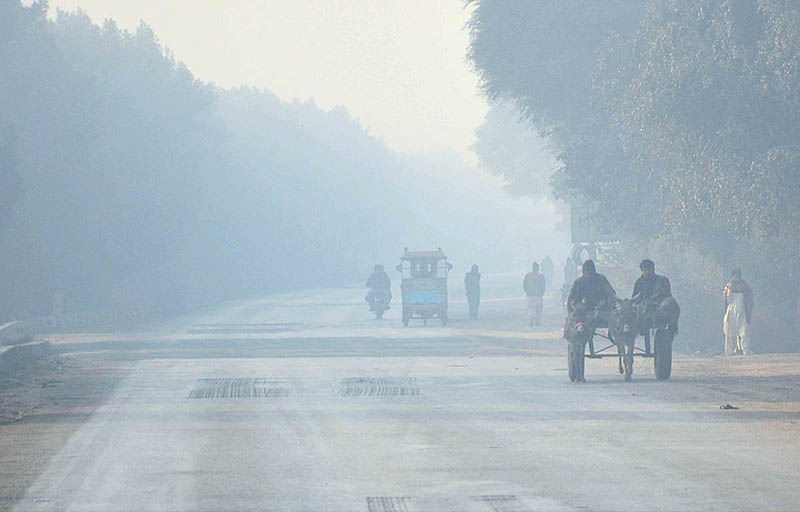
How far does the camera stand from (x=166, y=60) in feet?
284

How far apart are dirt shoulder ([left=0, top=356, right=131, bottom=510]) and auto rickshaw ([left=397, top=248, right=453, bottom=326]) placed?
708 inches

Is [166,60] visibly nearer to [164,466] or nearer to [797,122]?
[797,122]

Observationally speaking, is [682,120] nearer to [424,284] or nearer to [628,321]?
[628,321]

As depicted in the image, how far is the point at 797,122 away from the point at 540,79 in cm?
1386

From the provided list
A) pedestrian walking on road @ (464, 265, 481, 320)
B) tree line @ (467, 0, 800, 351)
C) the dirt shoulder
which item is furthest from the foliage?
the dirt shoulder

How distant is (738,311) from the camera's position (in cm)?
2878

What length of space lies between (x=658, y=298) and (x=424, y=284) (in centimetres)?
2675

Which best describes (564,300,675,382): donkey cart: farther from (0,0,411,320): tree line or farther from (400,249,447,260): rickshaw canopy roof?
(0,0,411,320): tree line

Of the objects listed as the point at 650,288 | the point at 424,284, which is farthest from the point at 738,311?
the point at 424,284

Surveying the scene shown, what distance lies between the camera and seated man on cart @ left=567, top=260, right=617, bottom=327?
20.7m

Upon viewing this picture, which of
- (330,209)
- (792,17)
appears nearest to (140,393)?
(792,17)

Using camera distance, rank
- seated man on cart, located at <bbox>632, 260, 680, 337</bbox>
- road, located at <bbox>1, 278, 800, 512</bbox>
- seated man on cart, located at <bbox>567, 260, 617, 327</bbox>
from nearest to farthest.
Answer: road, located at <bbox>1, 278, 800, 512</bbox> → seated man on cart, located at <bbox>632, 260, 680, 337</bbox> → seated man on cart, located at <bbox>567, 260, 617, 327</bbox>

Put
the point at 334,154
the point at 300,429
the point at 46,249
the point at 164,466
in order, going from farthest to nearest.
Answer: the point at 334,154, the point at 46,249, the point at 300,429, the point at 164,466

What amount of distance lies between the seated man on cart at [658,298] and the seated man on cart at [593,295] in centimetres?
45
